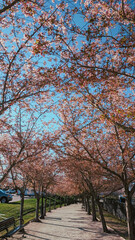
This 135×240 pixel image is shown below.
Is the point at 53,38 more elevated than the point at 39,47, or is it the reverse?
the point at 53,38

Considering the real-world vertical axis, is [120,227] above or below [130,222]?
below

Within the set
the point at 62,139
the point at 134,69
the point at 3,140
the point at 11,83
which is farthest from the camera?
the point at 3,140

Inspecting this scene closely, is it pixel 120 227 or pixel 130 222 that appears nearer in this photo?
pixel 130 222

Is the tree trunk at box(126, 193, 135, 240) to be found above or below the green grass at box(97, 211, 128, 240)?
above

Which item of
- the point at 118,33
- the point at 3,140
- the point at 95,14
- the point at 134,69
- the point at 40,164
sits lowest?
the point at 40,164

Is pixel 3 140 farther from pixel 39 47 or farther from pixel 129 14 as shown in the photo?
pixel 129 14

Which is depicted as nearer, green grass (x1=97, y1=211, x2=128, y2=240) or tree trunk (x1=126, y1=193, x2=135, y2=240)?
tree trunk (x1=126, y1=193, x2=135, y2=240)

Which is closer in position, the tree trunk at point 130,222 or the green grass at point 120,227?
the tree trunk at point 130,222

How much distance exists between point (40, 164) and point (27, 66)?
1344 centimetres

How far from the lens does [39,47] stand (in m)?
4.82

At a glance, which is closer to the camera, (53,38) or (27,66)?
(53,38)

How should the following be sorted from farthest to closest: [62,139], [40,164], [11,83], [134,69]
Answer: [40,164]
[62,139]
[11,83]
[134,69]

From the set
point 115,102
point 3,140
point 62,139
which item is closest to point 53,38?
point 115,102

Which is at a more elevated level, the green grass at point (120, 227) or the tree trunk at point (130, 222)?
the tree trunk at point (130, 222)
